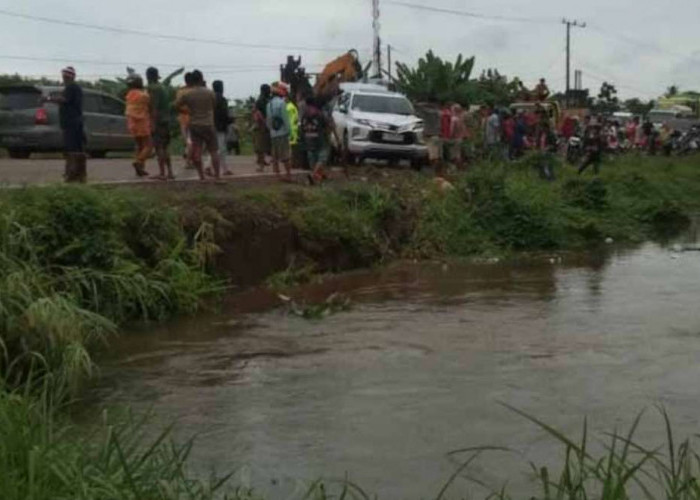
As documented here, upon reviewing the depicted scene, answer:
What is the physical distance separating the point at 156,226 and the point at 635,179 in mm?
16262

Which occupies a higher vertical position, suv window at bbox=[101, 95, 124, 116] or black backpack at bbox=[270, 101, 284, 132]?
suv window at bbox=[101, 95, 124, 116]

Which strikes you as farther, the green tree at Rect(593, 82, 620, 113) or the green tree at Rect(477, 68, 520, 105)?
the green tree at Rect(593, 82, 620, 113)

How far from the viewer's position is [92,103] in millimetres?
23984

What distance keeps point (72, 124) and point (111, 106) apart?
11.1m

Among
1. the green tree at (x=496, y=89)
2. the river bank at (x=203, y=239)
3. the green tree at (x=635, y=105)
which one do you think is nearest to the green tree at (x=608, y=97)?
the green tree at (x=635, y=105)

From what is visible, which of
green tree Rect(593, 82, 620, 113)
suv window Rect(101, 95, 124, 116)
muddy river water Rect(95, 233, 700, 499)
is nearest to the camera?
muddy river water Rect(95, 233, 700, 499)

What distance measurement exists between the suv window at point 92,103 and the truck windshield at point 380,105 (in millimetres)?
5610

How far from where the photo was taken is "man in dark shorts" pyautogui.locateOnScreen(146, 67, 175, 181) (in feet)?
48.6

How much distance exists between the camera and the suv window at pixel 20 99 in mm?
21422

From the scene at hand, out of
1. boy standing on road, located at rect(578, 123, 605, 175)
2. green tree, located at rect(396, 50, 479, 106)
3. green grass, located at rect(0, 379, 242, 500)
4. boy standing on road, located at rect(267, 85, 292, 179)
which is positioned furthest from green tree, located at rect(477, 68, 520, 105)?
green grass, located at rect(0, 379, 242, 500)

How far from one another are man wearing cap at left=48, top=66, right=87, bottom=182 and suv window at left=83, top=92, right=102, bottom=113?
33.4ft

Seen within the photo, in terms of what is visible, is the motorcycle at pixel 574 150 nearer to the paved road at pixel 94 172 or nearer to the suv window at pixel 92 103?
the paved road at pixel 94 172

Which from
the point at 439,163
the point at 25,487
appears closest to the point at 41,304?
the point at 25,487

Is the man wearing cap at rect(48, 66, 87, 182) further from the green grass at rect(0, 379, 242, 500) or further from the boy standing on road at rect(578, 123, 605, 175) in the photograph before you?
the boy standing on road at rect(578, 123, 605, 175)
